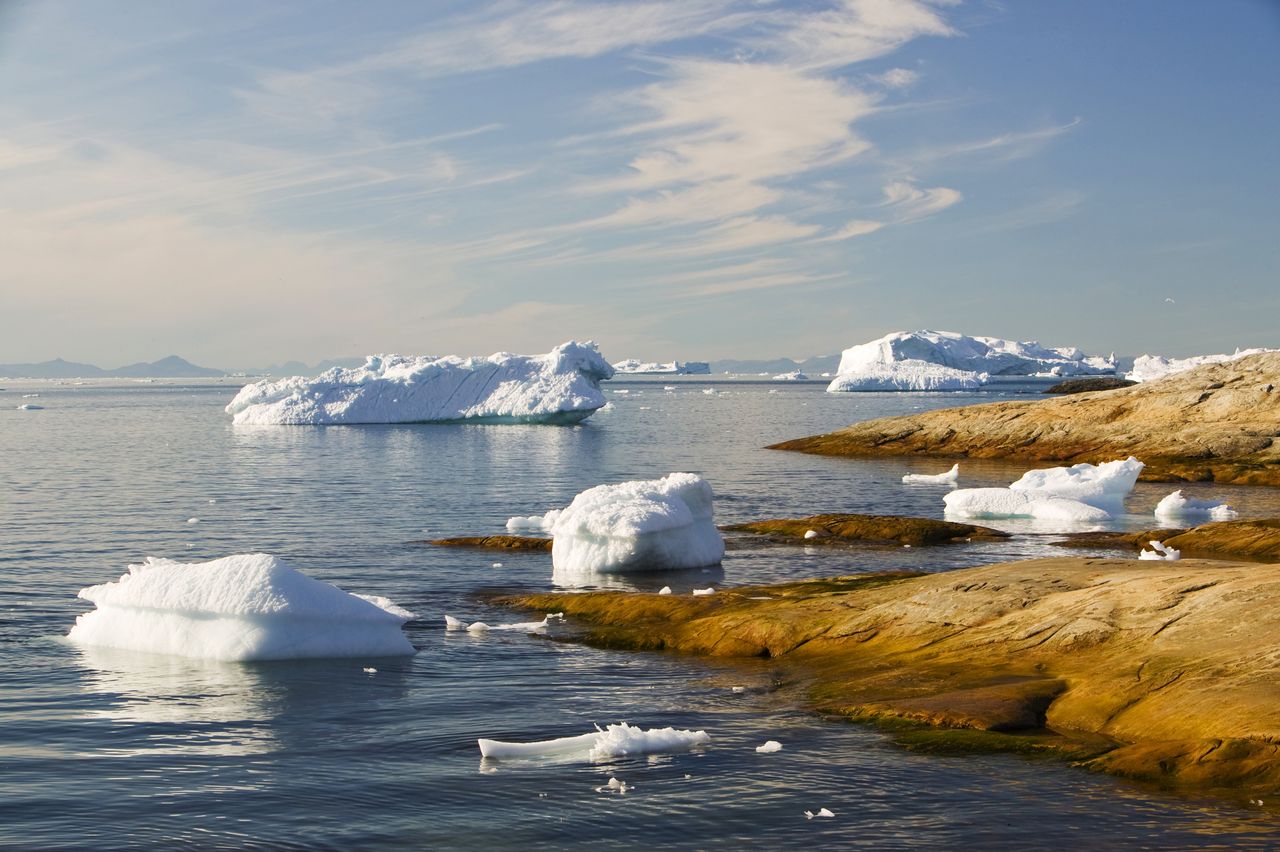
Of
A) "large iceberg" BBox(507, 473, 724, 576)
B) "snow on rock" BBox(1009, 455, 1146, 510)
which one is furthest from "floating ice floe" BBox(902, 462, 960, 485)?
"large iceberg" BBox(507, 473, 724, 576)

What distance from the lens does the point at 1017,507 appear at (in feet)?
97.4

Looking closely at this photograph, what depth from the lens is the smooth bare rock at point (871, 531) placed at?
81.4 feet

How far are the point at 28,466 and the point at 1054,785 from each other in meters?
48.3

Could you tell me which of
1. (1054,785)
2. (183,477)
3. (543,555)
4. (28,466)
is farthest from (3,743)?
(28,466)

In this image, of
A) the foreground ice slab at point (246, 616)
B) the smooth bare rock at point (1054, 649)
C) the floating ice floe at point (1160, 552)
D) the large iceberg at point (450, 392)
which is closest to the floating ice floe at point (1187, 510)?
the floating ice floe at point (1160, 552)

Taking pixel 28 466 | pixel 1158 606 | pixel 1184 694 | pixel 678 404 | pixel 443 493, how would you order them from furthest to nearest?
pixel 678 404, pixel 28 466, pixel 443 493, pixel 1158 606, pixel 1184 694

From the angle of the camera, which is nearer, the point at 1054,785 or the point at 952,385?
the point at 1054,785

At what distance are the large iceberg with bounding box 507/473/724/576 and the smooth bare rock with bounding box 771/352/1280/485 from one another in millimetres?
25214

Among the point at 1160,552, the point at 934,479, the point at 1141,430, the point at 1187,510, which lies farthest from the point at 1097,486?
the point at 1141,430

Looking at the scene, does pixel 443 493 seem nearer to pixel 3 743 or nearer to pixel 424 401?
pixel 3 743

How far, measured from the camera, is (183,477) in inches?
1677

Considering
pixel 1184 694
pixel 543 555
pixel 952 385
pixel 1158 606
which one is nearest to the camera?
pixel 1184 694

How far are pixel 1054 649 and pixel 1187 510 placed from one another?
21039 mm

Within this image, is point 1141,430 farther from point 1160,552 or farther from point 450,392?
point 450,392
